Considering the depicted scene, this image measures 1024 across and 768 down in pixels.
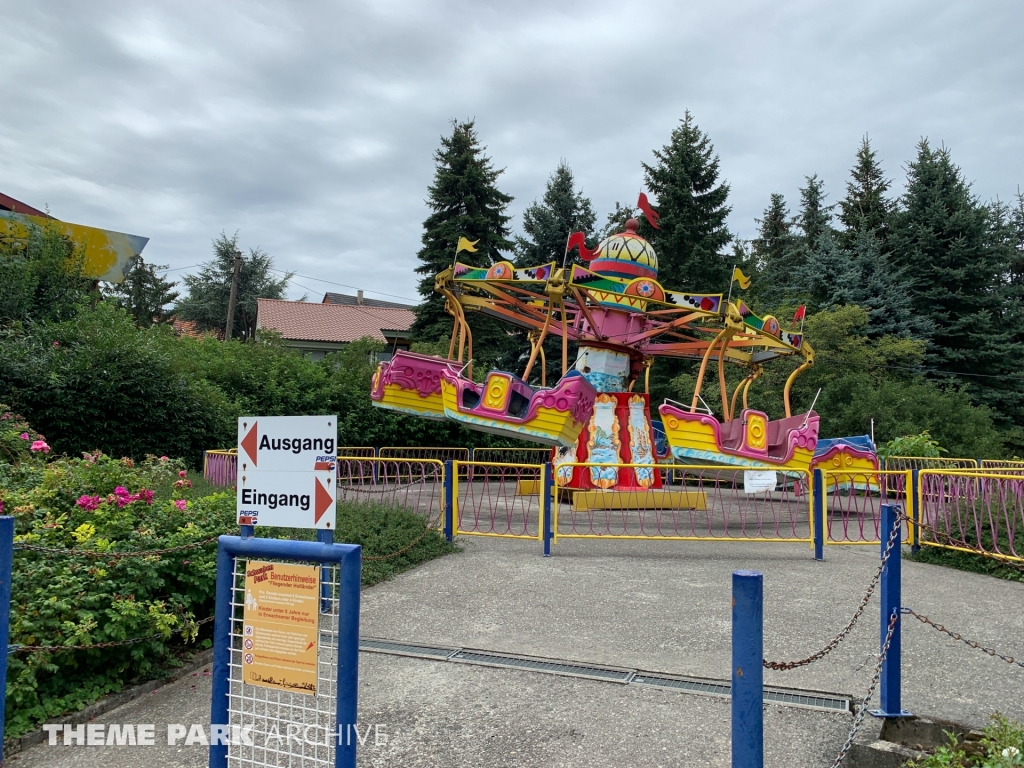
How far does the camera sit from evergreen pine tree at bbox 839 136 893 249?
30.1 metres

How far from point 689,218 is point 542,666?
88.0ft

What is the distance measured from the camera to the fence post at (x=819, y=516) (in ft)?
28.3

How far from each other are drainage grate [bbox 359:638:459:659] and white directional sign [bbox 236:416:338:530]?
2.37m

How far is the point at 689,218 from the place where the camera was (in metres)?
29.0

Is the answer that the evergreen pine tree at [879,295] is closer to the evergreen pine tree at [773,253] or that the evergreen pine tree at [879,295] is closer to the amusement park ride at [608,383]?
the evergreen pine tree at [773,253]

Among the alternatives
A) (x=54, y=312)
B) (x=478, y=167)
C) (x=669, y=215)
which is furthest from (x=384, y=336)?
(x=54, y=312)

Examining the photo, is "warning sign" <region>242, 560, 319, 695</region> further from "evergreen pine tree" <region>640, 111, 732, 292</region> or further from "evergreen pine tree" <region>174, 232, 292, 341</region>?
"evergreen pine tree" <region>174, 232, 292, 341</region>

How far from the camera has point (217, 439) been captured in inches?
576

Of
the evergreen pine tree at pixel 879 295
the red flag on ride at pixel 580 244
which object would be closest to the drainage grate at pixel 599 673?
the red flag on ride at pixel 580 244

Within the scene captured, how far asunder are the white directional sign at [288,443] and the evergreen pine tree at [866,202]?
3159 centimetres

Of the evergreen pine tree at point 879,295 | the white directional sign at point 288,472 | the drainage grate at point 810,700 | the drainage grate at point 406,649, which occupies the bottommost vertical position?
the drainage grate at point 406,649

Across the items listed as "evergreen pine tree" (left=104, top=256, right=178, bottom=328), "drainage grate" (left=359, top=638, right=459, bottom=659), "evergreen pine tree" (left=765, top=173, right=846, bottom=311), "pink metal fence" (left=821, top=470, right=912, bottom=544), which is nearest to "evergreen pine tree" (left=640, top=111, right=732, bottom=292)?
"evergreen pine tree" (left=765, top=173, right=846, bottom=311)

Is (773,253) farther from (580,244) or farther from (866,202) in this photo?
(580,244)

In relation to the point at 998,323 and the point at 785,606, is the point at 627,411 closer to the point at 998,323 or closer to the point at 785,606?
the point at 785,606
